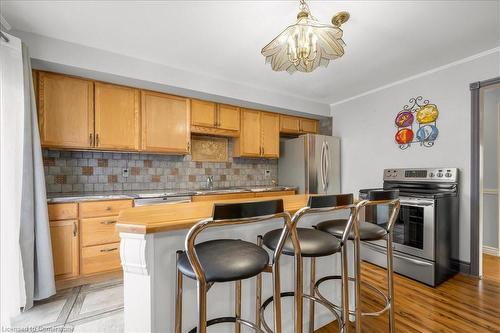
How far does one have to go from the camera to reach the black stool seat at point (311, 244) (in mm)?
1156

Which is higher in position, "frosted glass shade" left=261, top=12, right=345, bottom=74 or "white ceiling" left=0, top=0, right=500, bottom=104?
"white ceiling" left=0, top=0, right=500, bottom=104

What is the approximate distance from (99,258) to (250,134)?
2477 millimetres

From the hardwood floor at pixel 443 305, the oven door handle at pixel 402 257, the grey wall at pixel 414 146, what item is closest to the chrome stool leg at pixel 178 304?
the hardwood floor at pixel 443 305

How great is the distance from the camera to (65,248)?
2232 mm

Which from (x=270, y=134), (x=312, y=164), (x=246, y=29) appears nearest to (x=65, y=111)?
(x=246, y=29)

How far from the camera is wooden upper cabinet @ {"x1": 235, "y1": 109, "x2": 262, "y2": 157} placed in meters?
3.65

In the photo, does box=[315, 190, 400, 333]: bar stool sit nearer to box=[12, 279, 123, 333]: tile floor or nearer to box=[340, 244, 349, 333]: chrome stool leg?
box=[340, 244, 349, 333]: chrome stool leg

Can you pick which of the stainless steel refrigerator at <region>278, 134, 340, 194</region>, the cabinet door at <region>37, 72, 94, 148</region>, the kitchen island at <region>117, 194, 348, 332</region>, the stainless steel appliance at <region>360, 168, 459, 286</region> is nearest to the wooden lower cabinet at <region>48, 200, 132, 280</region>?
the cabinet door at <region>37, 72, 94, 148</region>

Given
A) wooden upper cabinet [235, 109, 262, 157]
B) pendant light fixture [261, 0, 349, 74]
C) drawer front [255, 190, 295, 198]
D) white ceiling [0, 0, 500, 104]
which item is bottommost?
drawer front [255, 190, 295, 198]

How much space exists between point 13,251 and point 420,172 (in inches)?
160

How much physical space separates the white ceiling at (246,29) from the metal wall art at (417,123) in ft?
1.49

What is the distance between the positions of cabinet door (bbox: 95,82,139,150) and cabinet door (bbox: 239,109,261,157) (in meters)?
1.49

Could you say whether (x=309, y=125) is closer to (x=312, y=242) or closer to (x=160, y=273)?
(x=312, y=242)

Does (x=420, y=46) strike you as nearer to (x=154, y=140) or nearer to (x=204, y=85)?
(x=204, y=85)
